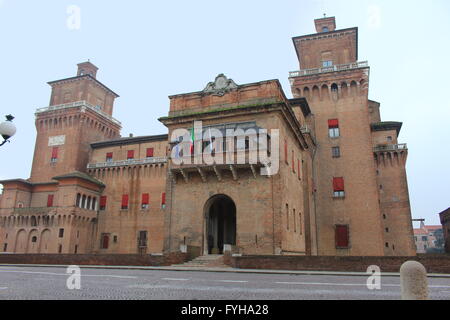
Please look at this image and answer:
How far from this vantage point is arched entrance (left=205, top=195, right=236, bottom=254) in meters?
26.6

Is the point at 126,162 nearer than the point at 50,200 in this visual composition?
No

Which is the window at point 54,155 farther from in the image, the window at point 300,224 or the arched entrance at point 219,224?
the window at point 300,224

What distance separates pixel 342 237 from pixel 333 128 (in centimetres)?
1201

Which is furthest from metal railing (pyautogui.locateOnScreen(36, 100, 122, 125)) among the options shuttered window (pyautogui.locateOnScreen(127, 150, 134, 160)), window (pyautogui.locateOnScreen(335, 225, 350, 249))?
window (pyautogui.locateOnScreen(335, 225, 350, 249))


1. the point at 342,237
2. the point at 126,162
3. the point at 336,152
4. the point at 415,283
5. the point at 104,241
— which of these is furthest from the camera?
the point at 126,162

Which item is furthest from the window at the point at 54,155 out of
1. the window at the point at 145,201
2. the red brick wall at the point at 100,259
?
the red brick wall at the point at 100,259

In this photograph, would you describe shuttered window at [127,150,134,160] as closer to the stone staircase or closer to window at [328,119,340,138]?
window at [328,119,340,138]

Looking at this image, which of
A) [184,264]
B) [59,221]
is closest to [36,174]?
[59,221]

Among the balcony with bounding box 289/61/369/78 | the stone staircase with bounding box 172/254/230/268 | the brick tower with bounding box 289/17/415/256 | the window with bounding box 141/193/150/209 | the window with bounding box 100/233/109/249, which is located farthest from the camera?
the window with bounding box 100/233/109/249

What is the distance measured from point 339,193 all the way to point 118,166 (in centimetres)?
2998

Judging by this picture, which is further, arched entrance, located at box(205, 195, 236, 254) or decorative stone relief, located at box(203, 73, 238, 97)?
decorative stone relief, located at box(203, 73, 238, 97)

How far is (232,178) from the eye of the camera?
Answer: 25641 millimetres

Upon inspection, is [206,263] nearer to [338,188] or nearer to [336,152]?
[338,188]

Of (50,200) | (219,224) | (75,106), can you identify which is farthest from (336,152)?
(50,200)
